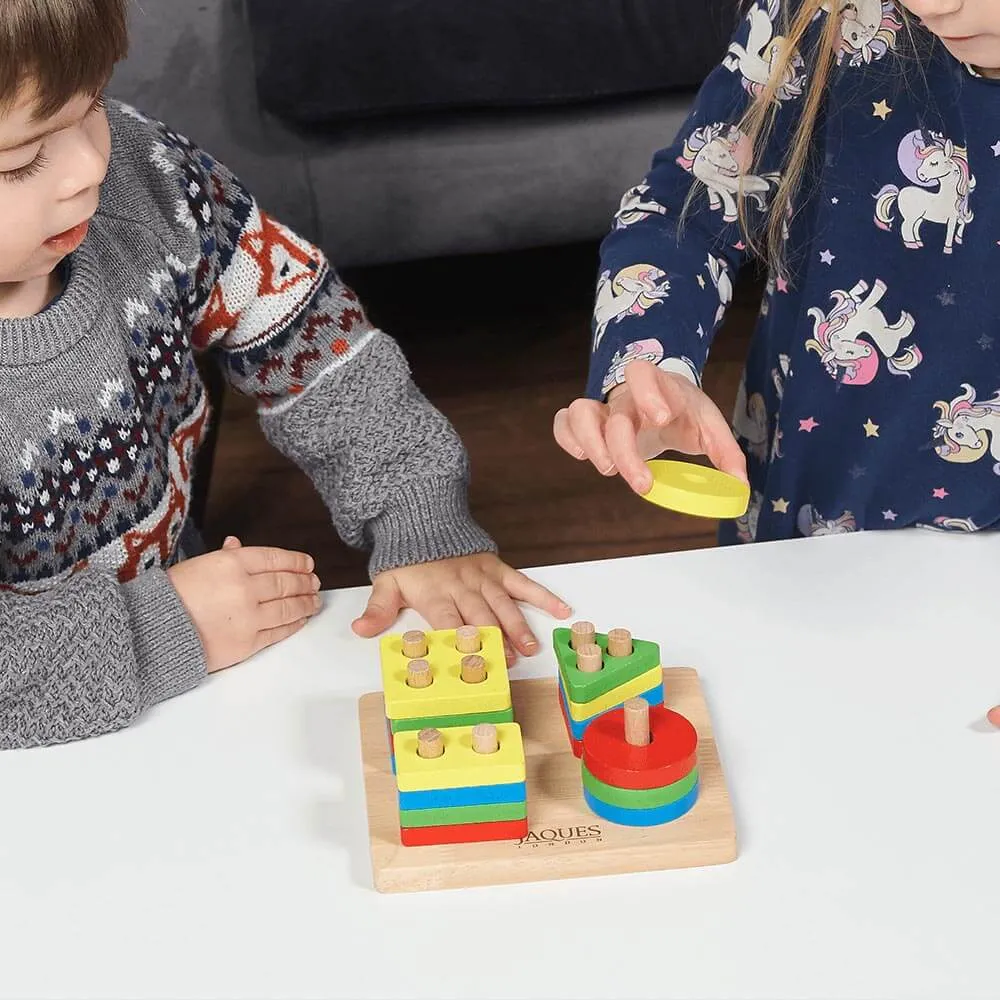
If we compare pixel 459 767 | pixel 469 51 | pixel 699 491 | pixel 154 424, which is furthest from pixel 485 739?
pixel 469 51

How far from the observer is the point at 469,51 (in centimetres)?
174

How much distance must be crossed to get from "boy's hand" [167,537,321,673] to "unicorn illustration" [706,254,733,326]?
1.07 feet

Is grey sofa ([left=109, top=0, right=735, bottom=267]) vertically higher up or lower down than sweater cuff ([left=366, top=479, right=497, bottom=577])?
lower down

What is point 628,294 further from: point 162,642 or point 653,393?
point 162,642

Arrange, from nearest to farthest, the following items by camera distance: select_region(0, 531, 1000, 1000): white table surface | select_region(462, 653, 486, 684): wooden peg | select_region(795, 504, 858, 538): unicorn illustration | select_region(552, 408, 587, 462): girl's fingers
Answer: select_region(0, 531, 1000, 1000): white table surface, select_region(462, 653, 486, 684): wooden peg, select_region(552, 408, 587, 462): girl's fingers, select_region(795, 504, 858, 538): unicorn illustration

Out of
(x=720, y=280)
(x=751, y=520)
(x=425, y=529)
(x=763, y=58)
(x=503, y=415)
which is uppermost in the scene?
(x=763, y=58)

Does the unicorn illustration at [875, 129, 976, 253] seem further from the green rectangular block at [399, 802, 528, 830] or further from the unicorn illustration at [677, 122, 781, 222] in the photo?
the green rectangular block at [399, 802, 528, 830]

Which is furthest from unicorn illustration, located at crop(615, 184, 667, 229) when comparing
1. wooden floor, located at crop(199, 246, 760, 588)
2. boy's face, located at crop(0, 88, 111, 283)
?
wooden floor, located at crop(199, 246, 760, 588)

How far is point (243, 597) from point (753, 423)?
483mm

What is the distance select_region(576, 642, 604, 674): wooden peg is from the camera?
67 centimetres

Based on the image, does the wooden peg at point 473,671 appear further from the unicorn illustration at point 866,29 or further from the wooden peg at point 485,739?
the unicorn illustration at point 866,29

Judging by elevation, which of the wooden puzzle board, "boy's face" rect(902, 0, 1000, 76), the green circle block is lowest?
the wooden puzzle board

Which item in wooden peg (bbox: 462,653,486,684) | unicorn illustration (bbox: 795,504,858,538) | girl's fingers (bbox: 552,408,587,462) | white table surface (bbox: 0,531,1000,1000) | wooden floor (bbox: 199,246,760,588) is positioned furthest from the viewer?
wooden floor (bbox: 199,246,760,588)

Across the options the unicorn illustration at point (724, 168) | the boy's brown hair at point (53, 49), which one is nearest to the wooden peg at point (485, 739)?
the boy's brown hair at point (53, 49)
